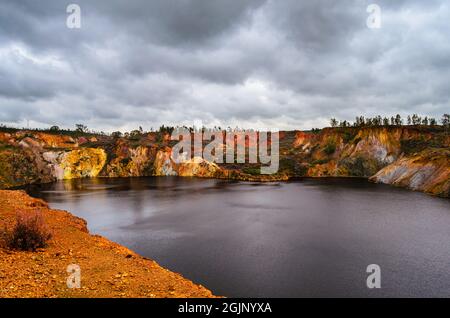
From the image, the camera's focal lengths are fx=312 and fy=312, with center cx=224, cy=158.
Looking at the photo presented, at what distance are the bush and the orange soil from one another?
0.54m

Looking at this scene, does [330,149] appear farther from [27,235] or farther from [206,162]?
[27,235]

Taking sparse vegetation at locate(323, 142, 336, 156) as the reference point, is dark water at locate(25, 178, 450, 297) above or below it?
below

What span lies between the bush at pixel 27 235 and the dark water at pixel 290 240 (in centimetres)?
832

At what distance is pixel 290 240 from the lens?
28641 millimetres

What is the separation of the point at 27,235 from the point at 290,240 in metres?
20.6

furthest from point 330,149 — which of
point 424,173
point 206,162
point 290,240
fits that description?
point 290,240

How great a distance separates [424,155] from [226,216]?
55.1m

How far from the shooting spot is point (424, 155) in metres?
71.1

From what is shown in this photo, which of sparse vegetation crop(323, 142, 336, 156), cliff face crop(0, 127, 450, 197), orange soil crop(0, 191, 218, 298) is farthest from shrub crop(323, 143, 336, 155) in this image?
orange soil crop(0, 191, 218, 298)

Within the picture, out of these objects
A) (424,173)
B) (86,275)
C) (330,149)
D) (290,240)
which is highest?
(330,149)

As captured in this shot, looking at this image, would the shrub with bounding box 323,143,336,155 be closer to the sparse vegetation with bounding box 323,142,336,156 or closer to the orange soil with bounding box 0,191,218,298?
the sparse vegetation with bounding box 323,142,336,156

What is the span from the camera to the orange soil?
12320mm
